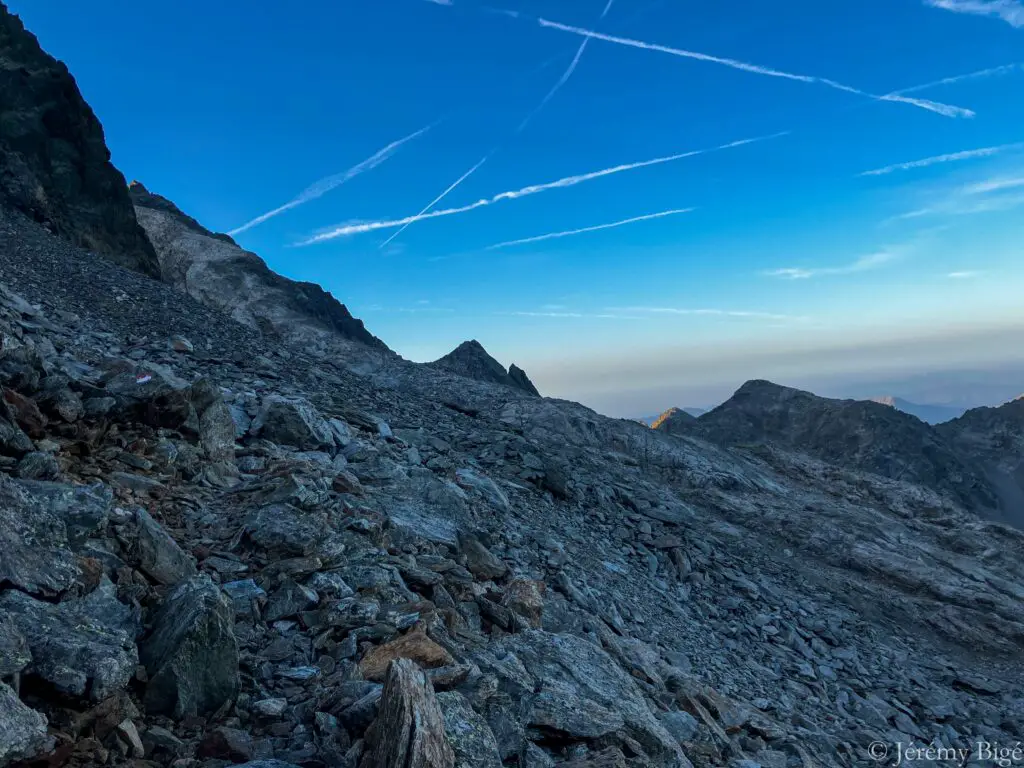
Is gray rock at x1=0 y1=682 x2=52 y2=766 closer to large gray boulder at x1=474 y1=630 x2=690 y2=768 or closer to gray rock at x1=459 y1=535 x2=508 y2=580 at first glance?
large gray boulder at x1=474 y1=630 x2=690 y2=768

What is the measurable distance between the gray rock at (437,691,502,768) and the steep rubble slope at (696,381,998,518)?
64.6m

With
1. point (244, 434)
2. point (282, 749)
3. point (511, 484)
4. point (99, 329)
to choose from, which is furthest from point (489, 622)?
point (99, 329)

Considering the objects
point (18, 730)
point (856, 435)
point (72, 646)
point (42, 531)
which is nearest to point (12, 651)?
point (72, 646)

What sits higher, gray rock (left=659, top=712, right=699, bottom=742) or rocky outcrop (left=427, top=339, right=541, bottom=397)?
rocky outcrop (left=427, top=339, right=541, bottom=397)

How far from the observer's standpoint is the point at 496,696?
19.0 feet

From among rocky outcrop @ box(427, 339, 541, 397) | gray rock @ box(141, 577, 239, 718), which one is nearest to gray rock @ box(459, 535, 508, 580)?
gray rock @ box(141, 577, 239, 718)

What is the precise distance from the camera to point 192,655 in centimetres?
514

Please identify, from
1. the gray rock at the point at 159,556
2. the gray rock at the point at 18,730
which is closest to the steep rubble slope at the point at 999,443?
the gray rock at the point at 159,556

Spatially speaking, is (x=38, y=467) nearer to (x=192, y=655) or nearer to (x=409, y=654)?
(x=192, y=655)

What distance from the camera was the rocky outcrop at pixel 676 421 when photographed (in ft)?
225

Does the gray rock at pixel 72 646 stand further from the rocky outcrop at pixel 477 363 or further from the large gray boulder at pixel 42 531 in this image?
the rocky outcrop at pixel 477 363

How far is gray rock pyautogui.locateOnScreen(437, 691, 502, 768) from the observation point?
478 centimetres

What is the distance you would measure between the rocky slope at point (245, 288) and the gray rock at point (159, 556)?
132ft

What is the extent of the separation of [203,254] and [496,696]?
65650 mm
